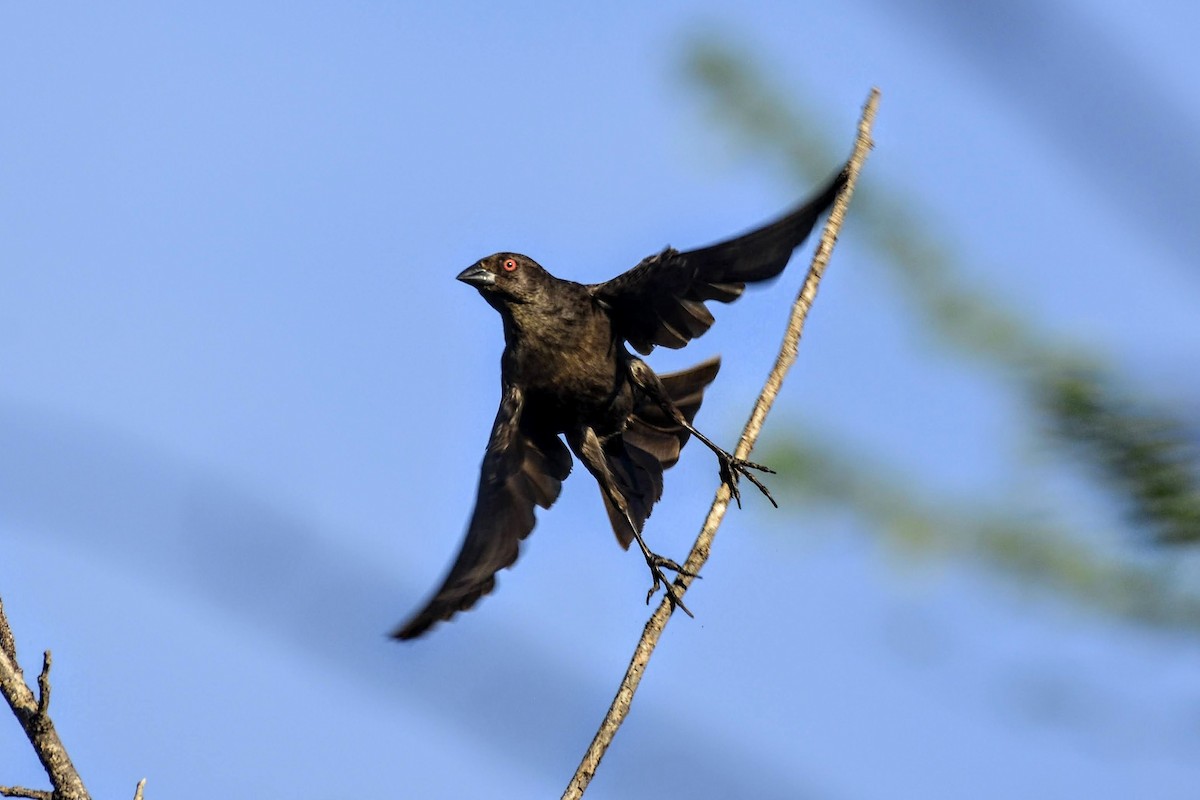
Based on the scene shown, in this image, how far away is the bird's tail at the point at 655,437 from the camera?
6902mm

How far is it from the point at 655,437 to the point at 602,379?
18.0 inches

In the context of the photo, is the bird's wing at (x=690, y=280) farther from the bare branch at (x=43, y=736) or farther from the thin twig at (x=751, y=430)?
the bare branch at (x=43, y=736)

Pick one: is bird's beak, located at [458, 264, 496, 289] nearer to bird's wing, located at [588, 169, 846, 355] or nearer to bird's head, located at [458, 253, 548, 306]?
bird's head, located at [458, 253, 548, 306]

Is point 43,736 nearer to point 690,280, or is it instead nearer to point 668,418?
point 690,280

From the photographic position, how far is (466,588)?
5305mm

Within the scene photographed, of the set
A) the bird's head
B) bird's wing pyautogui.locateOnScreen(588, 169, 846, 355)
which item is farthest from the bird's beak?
bird's wing pyautogui.locateOnScreen(588, 169, 846, 355)

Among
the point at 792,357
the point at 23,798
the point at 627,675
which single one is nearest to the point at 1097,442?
the point at 627,675

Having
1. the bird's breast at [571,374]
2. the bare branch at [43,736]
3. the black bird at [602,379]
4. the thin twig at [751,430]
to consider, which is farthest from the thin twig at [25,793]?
the bird's breast at [571,374]

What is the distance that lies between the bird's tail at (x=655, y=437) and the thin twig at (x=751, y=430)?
67.1 inches

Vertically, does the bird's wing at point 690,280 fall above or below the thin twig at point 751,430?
above

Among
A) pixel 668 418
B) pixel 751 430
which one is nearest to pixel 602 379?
pixel 668 418

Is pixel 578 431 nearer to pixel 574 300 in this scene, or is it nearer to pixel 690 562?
pixel 574 300

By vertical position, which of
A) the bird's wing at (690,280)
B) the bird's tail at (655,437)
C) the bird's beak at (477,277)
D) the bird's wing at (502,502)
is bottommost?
the bird's wing at (502,502)

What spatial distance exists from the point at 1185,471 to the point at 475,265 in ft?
19.7
